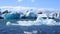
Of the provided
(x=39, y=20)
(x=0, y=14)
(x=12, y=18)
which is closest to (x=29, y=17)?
(x=12, y=18)

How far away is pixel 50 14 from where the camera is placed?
70.5 ft

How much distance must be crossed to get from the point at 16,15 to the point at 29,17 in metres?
2.01

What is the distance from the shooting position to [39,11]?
23125 millimetres

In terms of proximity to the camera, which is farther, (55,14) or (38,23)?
(55,14)

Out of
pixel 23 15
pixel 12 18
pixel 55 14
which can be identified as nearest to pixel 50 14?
pixel 55 14

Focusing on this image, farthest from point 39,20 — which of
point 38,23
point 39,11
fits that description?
point 39,11

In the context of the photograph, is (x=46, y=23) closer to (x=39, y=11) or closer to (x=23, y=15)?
(x=23, y=15)

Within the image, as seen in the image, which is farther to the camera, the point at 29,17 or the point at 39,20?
the point at 29,17

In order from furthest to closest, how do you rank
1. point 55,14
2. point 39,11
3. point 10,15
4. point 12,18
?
point 39,11 → point 55,14 → point 12,18 → point 10,15

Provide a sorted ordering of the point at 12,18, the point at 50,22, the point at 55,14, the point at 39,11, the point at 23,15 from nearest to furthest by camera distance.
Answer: the point at 50,22 → the point at 12,18 → the point at 23,15 → the point at 55,14 → the point at 39,11

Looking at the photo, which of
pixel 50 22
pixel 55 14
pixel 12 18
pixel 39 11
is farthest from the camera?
pixel 39 11

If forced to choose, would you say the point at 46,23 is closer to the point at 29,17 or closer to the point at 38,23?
the point at 38,23

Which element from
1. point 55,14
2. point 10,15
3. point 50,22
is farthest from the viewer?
point 55,14

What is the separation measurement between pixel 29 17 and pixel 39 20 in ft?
20.1
